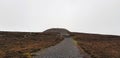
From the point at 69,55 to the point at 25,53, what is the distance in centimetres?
167

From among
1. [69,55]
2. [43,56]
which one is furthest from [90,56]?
[43,56]

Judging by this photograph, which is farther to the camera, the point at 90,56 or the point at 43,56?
the point at 90,56

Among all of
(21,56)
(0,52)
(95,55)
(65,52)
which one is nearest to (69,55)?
(65,52)

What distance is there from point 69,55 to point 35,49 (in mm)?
1664

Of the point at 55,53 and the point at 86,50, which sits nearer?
the point at 55,53

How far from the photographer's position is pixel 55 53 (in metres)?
9.23

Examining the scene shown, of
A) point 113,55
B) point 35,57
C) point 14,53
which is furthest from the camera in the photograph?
point 113,55

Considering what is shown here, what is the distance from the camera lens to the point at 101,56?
943 cm

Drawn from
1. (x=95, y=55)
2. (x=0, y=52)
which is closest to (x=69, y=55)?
(x=95, y=55)

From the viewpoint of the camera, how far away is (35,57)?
28.0 ft

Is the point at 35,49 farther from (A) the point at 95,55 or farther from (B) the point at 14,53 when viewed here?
(A) the point at 95,55

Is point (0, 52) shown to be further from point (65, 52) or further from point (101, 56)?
point (101, 56)

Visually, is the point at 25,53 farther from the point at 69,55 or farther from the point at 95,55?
the point at 95,55

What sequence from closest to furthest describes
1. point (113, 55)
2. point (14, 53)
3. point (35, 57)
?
point (35, 57), point (14, 53), point (113, 55)
